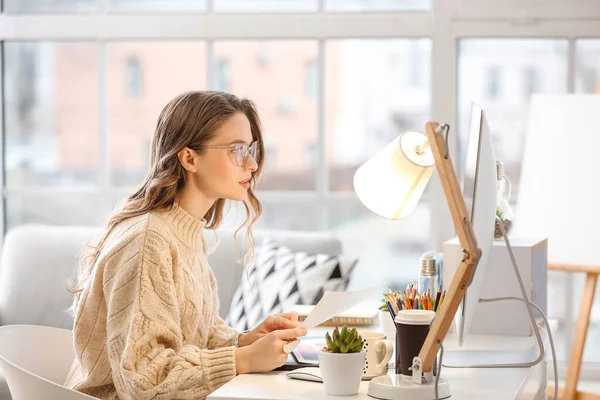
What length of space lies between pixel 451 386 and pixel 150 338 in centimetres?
59

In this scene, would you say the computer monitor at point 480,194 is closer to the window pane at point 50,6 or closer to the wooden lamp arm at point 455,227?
the wooden lamp arm at point 455,227

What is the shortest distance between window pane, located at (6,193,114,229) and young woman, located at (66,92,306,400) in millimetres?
1742

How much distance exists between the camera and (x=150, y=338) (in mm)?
1726

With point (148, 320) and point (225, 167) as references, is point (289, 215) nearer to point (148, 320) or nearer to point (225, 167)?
point (225, 167)

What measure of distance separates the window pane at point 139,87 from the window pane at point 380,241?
0.82m

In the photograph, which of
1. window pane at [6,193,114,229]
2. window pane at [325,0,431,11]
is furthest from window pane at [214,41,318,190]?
window pane at [6,193,114,229]

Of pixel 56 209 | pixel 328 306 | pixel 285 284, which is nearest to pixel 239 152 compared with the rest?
pixel 328 306

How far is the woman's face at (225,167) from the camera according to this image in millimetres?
1968

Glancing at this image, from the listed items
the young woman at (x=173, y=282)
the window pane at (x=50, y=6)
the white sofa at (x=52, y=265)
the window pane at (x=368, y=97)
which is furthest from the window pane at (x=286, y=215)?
the young woman at (x=173, y=282)

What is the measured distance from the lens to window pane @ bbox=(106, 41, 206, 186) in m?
3.72

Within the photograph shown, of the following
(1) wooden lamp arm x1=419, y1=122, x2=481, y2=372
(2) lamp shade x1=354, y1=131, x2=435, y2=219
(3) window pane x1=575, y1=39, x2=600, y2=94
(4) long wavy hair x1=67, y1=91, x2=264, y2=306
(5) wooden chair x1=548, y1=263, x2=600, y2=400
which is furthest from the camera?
(3) window pane x1=575, y1=39, x2=600, y2=94

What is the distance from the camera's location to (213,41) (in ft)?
12.1

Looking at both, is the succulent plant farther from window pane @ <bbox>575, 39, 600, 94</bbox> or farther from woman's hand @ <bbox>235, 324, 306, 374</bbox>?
window pane @ <bbox>575, 39, 600, 94</bbox>

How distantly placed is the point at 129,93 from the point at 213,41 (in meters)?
0.43
